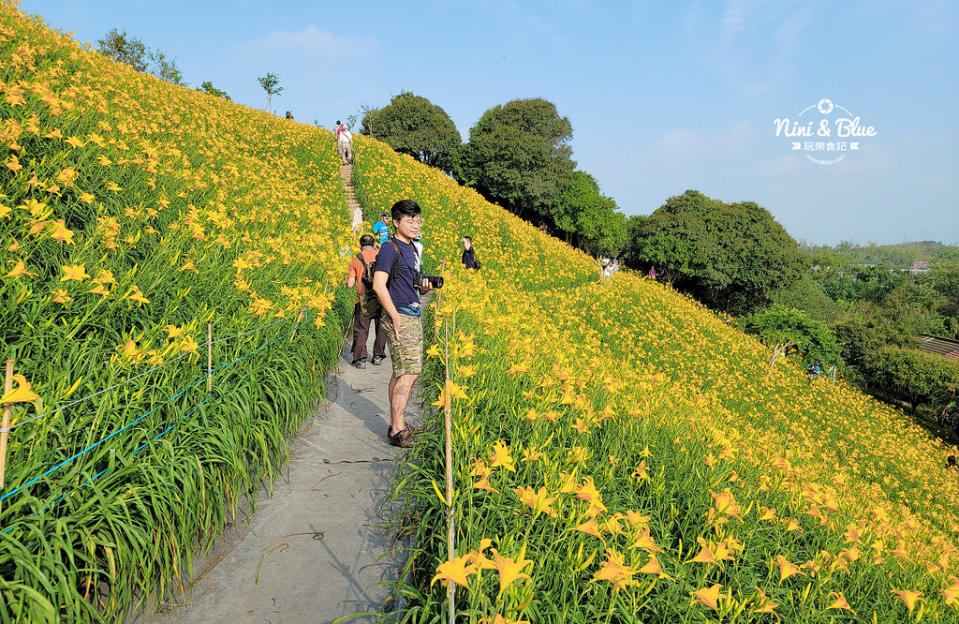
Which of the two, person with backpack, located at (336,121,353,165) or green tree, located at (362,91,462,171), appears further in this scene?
green tree, located at (362,91,462,171)

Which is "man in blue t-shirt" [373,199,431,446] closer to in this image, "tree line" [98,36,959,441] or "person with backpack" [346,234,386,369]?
"person with backpack" [346,234,386,369]

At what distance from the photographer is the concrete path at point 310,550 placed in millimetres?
1985

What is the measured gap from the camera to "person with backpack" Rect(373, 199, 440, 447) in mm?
3209

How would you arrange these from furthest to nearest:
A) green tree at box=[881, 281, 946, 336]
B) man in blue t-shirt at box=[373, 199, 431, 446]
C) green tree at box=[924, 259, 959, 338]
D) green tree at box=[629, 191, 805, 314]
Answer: green tree at box=[924, 259, 959, 338], green tree at box=[881, 281, 946, 336], green tree at box=[629, 191, 805, 314], man in blue t-shirt at box=[373, 199, 431, 446]

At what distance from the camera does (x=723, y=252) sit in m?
30.3

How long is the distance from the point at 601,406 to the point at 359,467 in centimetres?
195

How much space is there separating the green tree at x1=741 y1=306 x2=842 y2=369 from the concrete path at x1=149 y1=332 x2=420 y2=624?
24.6 meters

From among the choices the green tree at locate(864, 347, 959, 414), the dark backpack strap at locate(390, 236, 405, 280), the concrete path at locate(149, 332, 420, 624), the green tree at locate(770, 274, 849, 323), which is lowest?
the green tree at locate(864, 347, 959, 414)

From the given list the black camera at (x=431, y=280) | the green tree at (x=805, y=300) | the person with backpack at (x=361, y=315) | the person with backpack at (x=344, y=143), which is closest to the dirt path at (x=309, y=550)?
the black camera at (x=431, y=280)

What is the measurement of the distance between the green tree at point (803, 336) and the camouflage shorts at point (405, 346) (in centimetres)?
2416

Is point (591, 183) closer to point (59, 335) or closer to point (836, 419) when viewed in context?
point (836, 419)

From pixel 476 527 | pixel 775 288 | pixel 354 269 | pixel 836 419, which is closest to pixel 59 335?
pixel 476 527

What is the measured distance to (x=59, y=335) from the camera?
238 centimetres

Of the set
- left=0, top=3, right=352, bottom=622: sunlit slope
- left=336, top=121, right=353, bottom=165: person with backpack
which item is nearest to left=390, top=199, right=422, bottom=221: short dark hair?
left=0, top=3, right=352, bottom=622: sunlit slope
